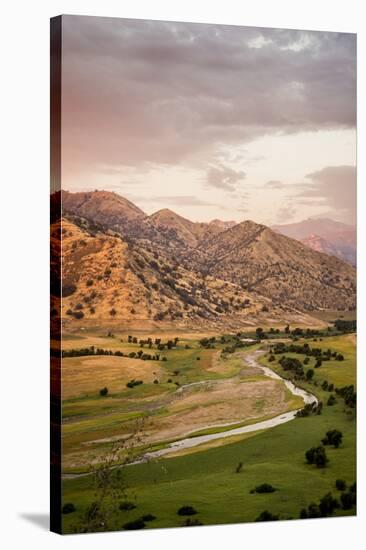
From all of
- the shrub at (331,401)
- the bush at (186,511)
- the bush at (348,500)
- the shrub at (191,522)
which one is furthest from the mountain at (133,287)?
the bush at (348,500)

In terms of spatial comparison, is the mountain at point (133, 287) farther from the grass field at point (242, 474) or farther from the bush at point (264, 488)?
the bush at point (264, 488)

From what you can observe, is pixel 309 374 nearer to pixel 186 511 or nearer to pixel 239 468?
pixel 239 468

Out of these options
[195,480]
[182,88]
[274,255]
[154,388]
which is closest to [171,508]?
[195,480]

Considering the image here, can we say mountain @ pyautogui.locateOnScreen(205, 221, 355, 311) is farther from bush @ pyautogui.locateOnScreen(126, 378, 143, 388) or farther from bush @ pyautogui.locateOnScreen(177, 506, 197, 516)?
bush @ pyautogui.locateOnScreen(177, 506, 197, 516)

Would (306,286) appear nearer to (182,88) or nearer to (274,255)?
(274,255)

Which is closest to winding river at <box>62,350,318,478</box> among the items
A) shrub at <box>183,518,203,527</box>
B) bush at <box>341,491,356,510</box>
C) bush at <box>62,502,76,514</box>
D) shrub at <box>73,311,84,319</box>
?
bush at <box>62,502,76,514</box>

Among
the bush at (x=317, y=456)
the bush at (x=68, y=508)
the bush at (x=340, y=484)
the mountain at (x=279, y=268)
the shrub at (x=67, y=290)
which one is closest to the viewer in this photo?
the bush at (x=68, y=508)
